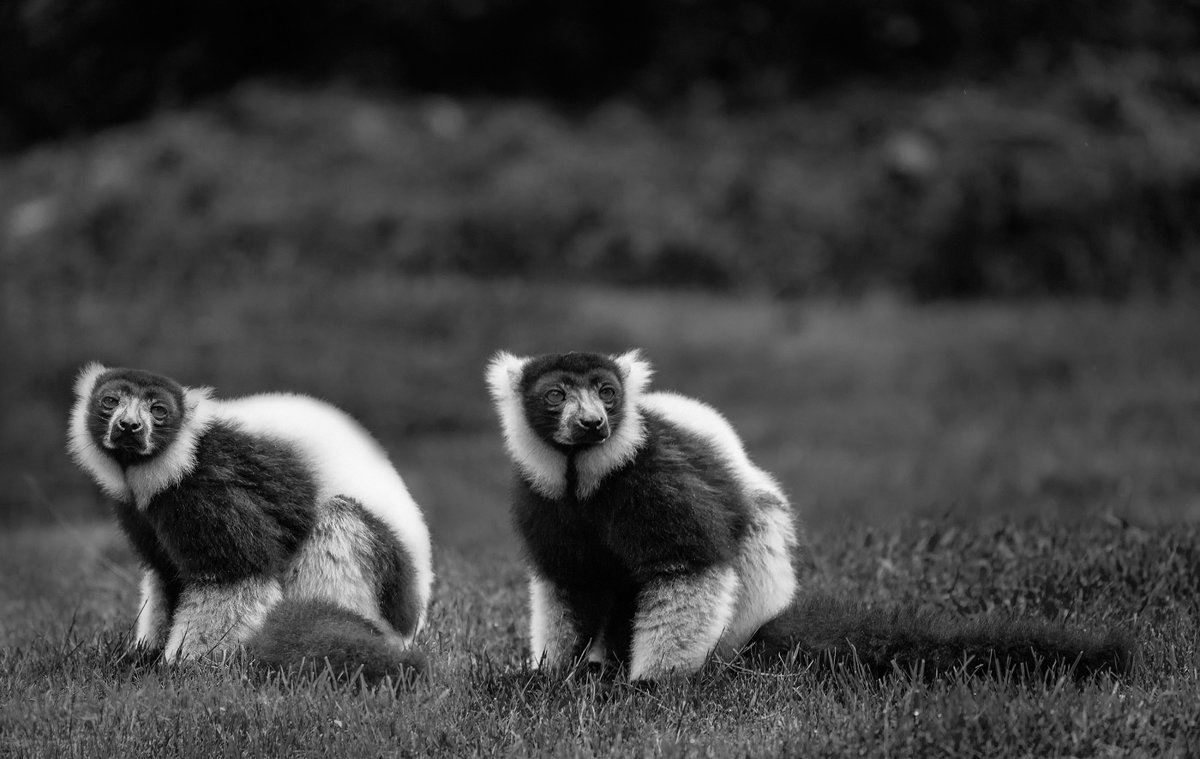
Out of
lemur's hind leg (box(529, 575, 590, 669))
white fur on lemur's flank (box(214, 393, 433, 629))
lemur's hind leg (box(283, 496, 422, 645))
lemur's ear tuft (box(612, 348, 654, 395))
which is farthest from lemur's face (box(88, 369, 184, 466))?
lemur's ear tuft (box(612, 348, 654, 395))

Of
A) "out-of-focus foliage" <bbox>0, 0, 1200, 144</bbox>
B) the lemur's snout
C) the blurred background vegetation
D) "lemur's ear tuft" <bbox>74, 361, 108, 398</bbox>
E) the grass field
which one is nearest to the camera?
the grass field

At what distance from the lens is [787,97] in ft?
72.4

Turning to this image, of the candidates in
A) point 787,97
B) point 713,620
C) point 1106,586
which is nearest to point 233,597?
point 713,620

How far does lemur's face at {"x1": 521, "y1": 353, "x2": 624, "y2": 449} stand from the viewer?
6086mm

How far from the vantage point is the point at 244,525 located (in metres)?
6.41

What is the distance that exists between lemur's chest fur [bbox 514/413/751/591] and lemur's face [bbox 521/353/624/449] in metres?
0.20

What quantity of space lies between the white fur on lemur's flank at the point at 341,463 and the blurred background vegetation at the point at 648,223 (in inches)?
169

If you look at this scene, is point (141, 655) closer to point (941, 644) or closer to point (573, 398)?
point (573, 398)

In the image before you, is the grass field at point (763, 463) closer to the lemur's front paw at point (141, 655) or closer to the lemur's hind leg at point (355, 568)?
the lemur's front paw at point (141, 655)

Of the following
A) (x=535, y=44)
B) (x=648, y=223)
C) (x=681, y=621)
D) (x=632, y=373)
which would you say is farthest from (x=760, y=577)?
(x=535, y=44)

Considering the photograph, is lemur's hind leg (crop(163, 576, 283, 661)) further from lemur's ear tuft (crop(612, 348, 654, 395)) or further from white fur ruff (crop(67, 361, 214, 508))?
lemur's ear tuft (crop(612, 348, 654, 395))

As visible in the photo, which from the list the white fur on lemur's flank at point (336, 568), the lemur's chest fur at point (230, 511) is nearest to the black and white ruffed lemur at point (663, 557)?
the white fur on lemur's flank at point (336, 568)

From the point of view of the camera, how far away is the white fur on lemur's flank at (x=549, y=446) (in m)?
6.23

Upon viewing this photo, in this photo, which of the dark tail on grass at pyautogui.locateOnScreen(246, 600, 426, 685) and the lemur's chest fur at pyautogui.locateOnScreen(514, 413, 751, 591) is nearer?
the dark tail on grass at pyautogui.locateOnScreen(246, 600, 426, 685)
